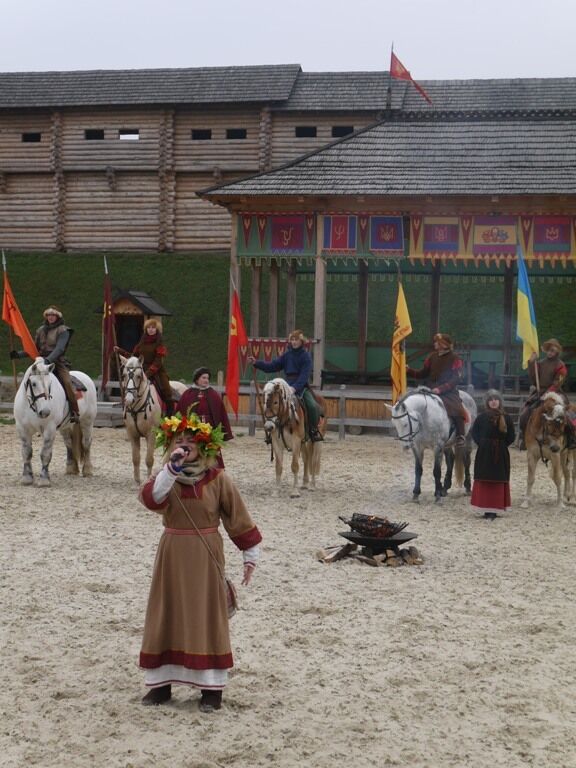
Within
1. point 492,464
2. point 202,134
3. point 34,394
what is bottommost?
point 492,464

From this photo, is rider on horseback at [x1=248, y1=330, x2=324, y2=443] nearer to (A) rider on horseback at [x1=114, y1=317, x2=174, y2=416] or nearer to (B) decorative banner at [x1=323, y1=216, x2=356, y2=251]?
(A) rider on horseback at [x1=114, y1=317, x2=174, y2=416]

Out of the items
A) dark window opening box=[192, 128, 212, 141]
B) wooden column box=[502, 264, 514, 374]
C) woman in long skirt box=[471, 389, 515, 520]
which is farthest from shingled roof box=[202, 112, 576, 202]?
dark window opening box=[192, 128, 212, 141]

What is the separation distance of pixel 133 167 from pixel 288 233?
45.1 ft

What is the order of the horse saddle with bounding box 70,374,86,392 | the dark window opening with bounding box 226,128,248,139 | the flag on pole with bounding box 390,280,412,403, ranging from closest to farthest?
the horse saddle with bounding box 70,374,86,392
the flag on pole with bounding box 390,280,412,403
the dark window opening with bounding box 226,128,248,139

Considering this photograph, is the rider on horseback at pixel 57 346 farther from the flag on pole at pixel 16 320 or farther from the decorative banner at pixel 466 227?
the decorative banner at pixel 466 227

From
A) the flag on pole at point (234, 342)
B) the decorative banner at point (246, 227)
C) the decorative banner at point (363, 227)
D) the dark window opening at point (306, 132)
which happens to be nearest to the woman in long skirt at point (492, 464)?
the flag on pole at point (234, 342)

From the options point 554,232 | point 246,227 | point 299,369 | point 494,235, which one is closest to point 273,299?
point 246,227

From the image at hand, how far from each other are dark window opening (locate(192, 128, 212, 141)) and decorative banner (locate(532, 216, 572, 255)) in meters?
15.6

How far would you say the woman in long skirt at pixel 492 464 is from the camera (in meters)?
12.4

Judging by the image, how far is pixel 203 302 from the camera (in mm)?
30781

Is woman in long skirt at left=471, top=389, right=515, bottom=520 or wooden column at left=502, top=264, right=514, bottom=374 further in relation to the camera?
wooden column at left=502, top=264, right=514, bottom=374

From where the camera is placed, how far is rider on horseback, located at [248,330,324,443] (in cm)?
1418

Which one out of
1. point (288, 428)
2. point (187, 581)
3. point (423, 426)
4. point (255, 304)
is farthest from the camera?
point (255, 304)

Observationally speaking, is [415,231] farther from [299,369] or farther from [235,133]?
[235,133]
